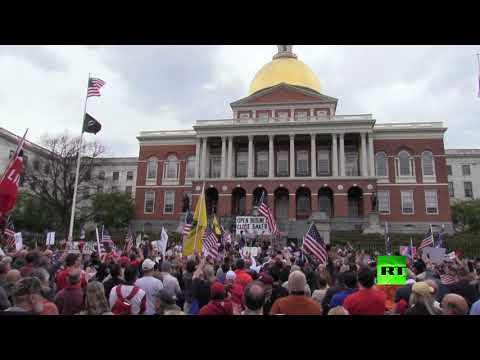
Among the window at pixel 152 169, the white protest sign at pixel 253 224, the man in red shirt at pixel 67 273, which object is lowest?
the man in red shirt at pixel 67 273

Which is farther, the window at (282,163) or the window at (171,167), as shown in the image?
the window at (171,167)

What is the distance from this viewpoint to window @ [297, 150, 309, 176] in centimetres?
5275

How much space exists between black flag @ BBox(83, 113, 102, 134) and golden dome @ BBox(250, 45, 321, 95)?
126 ft

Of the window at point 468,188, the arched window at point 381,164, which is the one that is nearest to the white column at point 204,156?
the arched window at point 381,164

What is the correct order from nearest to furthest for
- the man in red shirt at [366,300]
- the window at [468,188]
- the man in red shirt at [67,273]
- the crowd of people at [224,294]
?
the crowd of people at [224,294] < the man in red shirt at [366,300] < the man in red shirt at [67,273] < the window at [468,188]

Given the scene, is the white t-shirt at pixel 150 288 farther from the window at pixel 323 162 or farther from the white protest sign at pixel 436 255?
the window at pixel 323 162

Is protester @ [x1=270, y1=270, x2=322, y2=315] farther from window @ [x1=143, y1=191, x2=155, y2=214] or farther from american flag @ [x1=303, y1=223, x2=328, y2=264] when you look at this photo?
window @ [x1=143, y1=191, x2=155, y2=214]

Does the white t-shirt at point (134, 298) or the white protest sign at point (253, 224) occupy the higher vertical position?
the white protest sign at point (253, 224)

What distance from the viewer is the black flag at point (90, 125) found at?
81.1 feet

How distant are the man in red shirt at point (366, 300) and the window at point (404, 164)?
164 feet

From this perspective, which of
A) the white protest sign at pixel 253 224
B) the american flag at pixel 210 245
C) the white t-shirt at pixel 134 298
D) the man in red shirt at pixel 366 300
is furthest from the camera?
the white protest sign at pixel 253 224
